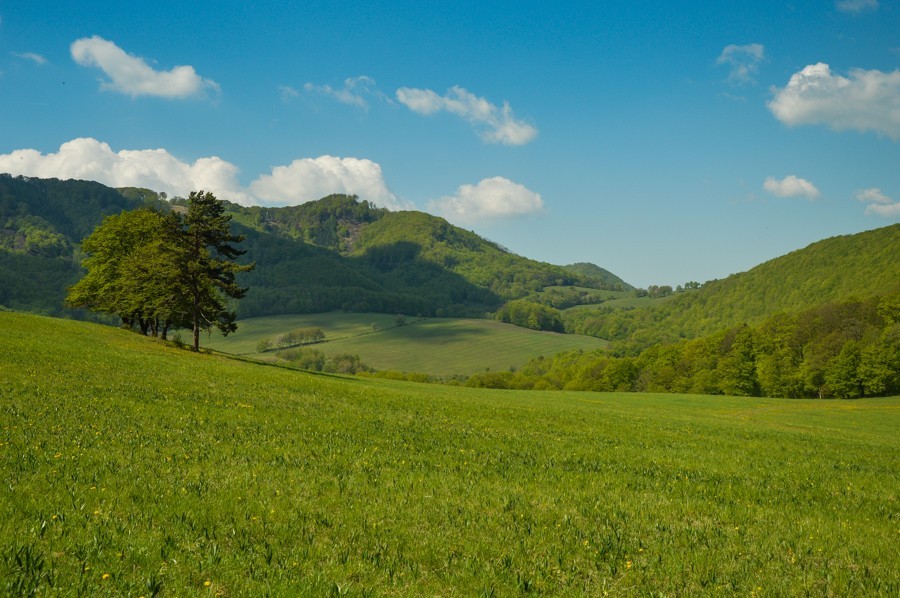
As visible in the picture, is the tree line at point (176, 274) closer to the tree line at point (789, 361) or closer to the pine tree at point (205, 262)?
the pine tree at point (205, 262)

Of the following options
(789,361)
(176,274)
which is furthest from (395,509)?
(789,361)

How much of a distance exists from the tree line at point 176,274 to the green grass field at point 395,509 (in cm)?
3608

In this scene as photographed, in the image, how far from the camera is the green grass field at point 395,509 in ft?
24.1

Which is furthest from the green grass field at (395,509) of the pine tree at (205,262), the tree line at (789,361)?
the tree line at (789,361)

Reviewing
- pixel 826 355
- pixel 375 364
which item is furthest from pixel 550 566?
pixel 375 364

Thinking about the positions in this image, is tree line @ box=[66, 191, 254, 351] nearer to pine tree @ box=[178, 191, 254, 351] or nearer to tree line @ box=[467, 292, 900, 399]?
pine tree @ box=[178, 191, 254, 351]

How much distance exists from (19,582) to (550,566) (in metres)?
6.61

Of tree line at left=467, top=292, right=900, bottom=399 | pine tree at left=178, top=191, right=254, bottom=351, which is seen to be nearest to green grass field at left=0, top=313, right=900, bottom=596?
pine tree at left=178, top=191, right=254, bottom=351

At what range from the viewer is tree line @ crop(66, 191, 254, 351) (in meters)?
55.6

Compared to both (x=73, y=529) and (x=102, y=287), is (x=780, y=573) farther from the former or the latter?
(x=102, y=287)

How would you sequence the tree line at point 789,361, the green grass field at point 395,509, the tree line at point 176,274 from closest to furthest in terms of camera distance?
1. the green grass field at point 395,509
2. the tree line at point 176,274
3. the tree line at point 789,361

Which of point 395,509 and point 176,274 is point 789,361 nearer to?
point 176,274

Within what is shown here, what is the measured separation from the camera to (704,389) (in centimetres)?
11112

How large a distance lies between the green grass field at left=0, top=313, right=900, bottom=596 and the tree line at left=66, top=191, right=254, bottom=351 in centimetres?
3608
